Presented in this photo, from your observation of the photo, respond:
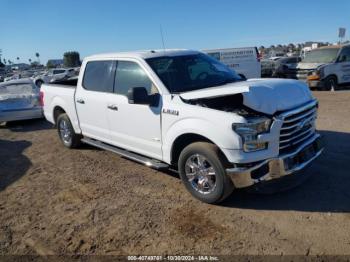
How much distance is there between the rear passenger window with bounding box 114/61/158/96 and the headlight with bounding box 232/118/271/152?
1.55 m

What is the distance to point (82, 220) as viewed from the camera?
4.37 metres

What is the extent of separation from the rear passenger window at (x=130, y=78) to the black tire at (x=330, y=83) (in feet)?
36.6

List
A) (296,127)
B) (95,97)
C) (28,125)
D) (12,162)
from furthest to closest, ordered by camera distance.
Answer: (28,125) < (12,162) < (95,97) < (296,127)

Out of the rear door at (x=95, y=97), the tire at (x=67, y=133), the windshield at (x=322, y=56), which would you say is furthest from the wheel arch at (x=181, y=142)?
the windshield at (x=322, y=56)

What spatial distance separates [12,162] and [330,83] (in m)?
12.5

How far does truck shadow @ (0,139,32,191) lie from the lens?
6.17 meters

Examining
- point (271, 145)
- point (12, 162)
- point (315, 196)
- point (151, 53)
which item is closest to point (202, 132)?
point (271, 145)

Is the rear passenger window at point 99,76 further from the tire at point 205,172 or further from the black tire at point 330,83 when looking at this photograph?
the black tire at point 330,83

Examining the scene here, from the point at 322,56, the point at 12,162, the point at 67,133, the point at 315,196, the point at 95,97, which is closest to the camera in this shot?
the point at 315,196

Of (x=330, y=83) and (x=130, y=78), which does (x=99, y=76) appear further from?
(x=330, y=83)

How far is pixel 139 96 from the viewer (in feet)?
15.6

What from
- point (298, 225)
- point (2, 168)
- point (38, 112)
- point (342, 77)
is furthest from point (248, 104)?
point (342, 77)

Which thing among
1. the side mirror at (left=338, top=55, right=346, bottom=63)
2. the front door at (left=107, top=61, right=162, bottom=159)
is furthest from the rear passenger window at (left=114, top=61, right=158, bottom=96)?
the side mirror at (left=338, top=55, right=346, bottom=63)

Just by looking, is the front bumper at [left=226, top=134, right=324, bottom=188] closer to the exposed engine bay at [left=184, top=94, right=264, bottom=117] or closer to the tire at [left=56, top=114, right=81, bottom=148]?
the exposed engine bay at [left=184, top=94, right=264, bottom=117]
